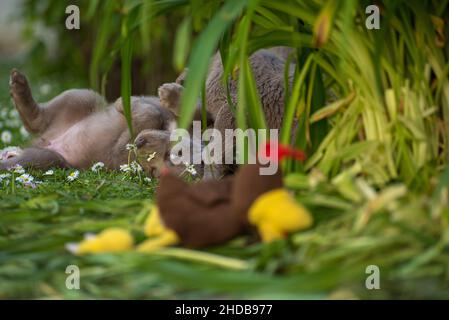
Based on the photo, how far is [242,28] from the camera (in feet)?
7.47

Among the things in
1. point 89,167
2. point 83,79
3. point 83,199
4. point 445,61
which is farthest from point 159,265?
point 83,79

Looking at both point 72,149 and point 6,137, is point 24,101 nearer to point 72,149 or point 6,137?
point 72,149

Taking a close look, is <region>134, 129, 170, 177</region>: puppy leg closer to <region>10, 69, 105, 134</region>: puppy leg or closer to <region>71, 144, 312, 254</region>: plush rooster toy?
<region>10, 69, 105, 134</region>: puppy leg

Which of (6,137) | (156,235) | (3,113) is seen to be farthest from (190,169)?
(3,113)

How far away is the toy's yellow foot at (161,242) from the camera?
6.20 ft

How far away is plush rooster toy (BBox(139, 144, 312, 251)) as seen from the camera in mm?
1856

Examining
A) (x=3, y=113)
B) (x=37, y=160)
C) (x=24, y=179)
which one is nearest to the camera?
(x=24, y=179)

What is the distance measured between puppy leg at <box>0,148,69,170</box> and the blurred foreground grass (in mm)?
1501

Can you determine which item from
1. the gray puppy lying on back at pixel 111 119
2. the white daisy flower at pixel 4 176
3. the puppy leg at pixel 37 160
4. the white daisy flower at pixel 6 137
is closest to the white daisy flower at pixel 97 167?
the gray puppy lying on back at pixel 111 119

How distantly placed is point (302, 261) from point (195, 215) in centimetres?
27

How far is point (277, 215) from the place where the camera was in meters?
1.84

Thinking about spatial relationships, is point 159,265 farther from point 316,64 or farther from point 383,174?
point 316,64

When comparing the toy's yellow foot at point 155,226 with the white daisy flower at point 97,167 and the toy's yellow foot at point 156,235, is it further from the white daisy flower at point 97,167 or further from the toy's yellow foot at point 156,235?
the white daisy flower at point 97,167

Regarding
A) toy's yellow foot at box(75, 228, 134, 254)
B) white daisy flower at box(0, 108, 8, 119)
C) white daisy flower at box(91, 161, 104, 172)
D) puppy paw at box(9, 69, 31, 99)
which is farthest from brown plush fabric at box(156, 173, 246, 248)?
white daisy flower at box(0, 108, 8, 119)
